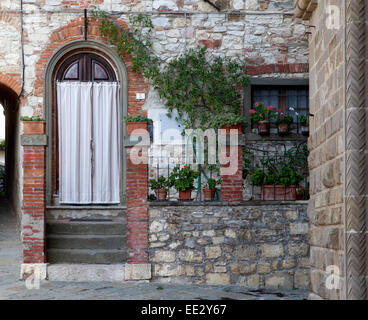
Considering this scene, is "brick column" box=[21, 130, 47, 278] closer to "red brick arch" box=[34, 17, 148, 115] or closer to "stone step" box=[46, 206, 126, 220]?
"stone step" box=[46, 206, 126, 220]

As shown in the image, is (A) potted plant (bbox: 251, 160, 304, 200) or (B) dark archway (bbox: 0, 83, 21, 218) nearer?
(A) potted plant (bbox: 251, 160, 304, 200)

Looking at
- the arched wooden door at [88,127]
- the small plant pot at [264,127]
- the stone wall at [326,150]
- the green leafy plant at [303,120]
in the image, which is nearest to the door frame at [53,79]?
the arched wooden door at [88,127]

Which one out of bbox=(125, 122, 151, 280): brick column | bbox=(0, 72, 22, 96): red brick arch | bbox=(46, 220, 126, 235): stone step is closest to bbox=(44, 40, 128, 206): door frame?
bbox=(0, 72, 22, 96): red brick arch

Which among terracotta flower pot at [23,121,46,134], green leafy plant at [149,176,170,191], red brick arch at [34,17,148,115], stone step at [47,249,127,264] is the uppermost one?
red brick arch at [34,17,148,115]

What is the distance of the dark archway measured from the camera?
1061cm

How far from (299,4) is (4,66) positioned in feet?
19.7

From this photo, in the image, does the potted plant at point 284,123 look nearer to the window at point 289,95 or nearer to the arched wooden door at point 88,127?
the window at point 289,95

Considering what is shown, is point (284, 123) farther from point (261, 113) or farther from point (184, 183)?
point (184, 183)

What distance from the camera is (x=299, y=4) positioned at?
16.3 feet

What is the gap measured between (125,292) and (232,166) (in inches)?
86.9

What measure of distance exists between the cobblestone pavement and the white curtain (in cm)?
200

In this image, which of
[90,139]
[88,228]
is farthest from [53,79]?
[88,228]

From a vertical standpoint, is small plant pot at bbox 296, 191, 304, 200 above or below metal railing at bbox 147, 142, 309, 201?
below

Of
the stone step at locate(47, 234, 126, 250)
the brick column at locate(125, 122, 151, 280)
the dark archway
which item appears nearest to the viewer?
the brick column at locate(125, 122, 151, 280)
